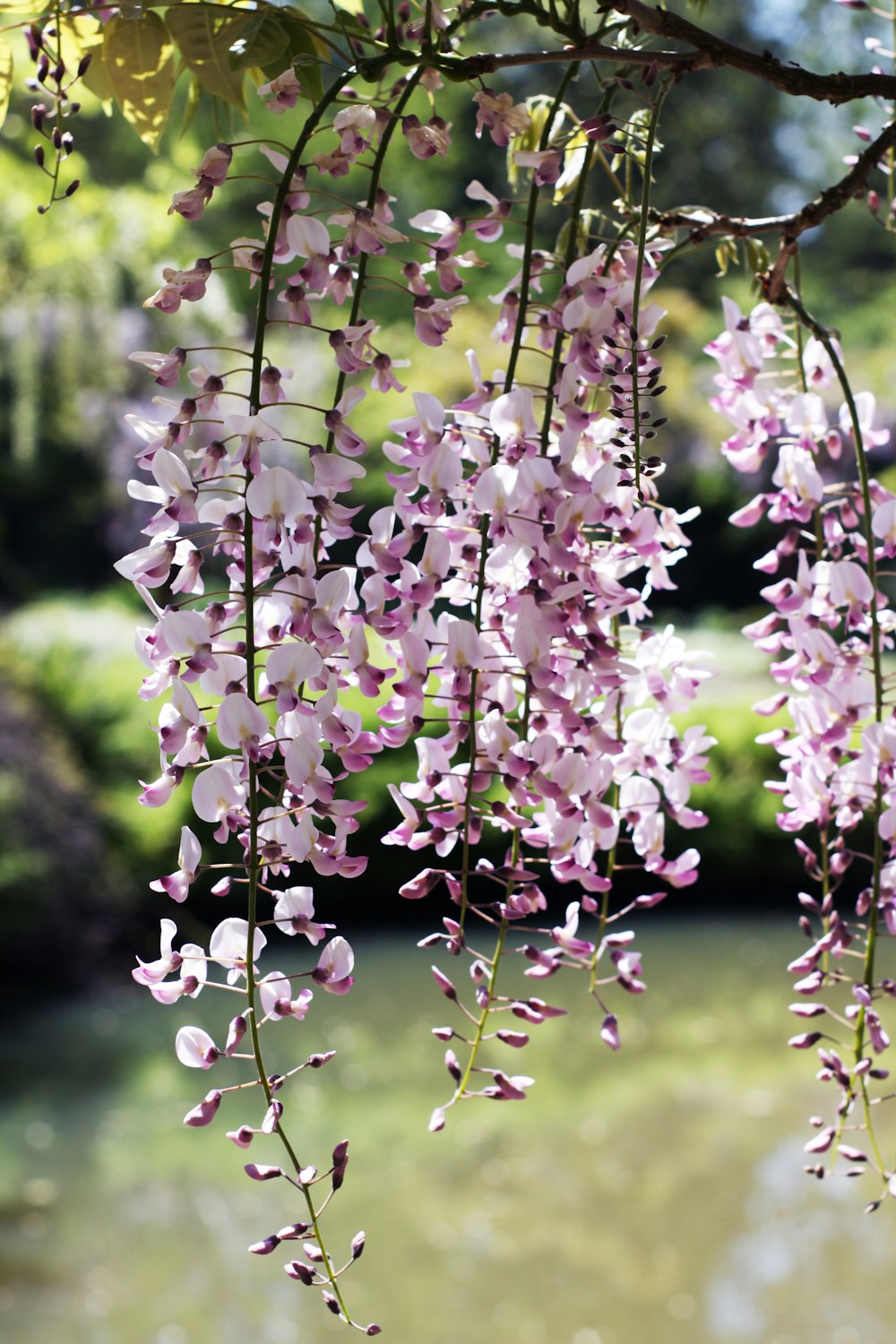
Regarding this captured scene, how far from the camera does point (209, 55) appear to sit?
744 millimetres

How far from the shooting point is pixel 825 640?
2.78ft

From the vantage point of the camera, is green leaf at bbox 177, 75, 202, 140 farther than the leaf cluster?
Yes

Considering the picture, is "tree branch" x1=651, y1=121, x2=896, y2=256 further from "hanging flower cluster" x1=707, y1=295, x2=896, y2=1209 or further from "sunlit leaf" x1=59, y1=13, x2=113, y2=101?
"sunlit leaf" x1=59, y1=13, x2=113, y2=101

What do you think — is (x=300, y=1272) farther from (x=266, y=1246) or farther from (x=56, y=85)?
(x=56, y=85)

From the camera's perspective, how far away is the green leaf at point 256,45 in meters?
0.71

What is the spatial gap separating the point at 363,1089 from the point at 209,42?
4.51 metres

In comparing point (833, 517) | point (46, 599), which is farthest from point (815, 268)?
point (833, 517)

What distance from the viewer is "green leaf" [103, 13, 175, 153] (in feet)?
2.49

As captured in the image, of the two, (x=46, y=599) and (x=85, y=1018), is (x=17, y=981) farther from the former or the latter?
(x=46, y=599)

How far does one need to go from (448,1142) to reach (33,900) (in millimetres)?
1829

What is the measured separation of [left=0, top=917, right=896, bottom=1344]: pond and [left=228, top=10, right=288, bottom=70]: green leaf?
328cm

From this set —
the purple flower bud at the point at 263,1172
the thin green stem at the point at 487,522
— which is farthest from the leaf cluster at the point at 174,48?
the purple flower bud at the point at 263,1172

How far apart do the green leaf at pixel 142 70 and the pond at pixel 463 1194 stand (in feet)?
10.5

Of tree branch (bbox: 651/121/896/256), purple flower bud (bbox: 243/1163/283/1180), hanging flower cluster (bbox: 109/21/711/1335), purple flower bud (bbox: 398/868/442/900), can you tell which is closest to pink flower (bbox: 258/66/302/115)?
hanging flower cluster (bbox: 109/21/711/1335)
